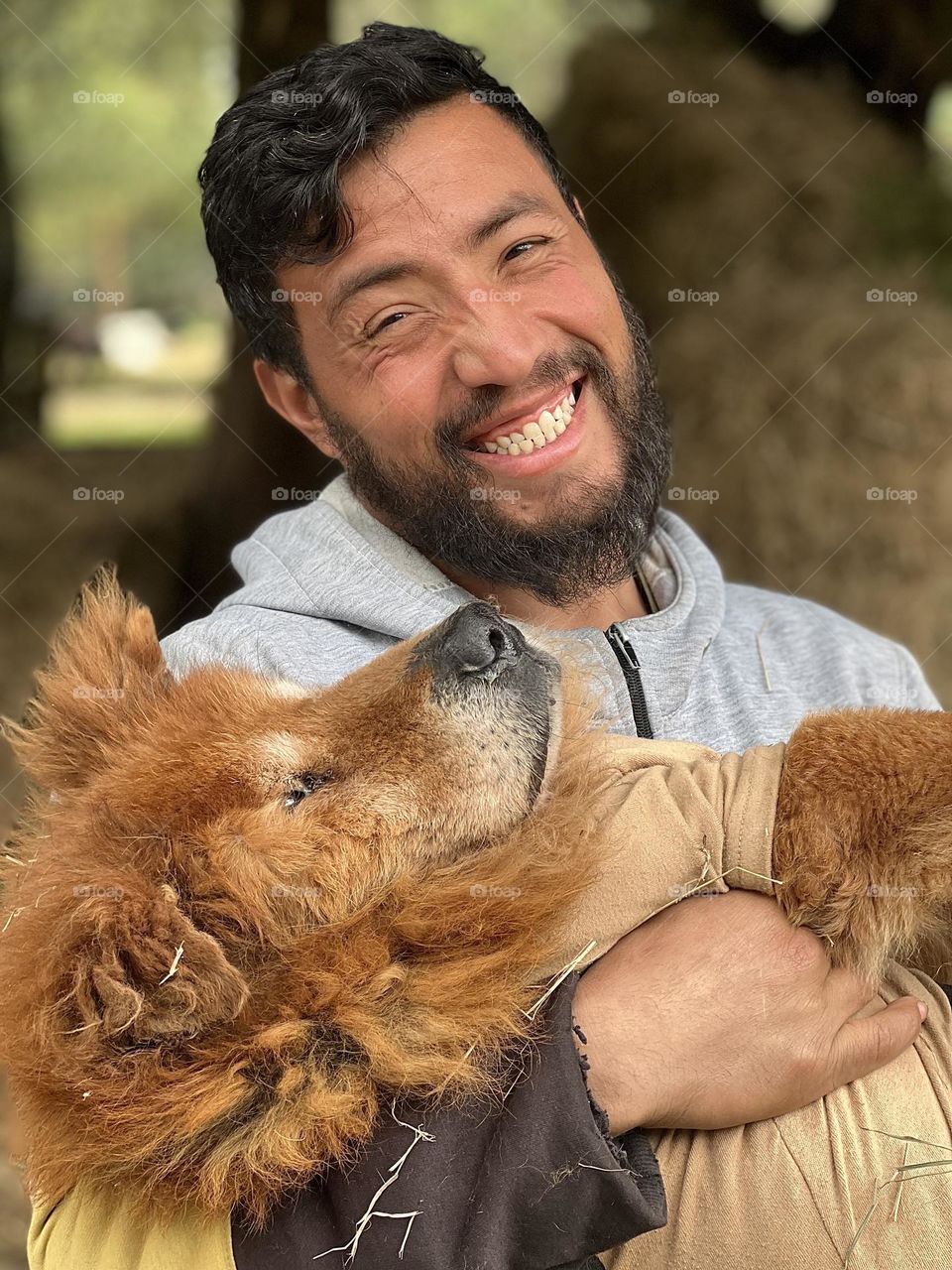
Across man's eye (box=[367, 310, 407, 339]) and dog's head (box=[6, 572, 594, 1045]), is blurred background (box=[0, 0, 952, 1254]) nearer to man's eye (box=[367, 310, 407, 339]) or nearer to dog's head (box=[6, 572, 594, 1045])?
man's eye (box=[367, 310, 407, 339])

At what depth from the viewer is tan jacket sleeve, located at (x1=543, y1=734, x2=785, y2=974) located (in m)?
1.68

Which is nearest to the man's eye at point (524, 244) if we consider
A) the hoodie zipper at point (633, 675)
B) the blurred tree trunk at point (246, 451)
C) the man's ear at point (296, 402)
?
the man's ear at point (296, 402)

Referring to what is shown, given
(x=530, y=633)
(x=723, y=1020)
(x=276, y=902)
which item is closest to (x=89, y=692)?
(x=276, y=902)

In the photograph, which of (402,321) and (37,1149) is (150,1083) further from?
(402,321)

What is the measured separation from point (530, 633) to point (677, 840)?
0.69 meters

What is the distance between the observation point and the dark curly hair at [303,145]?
2.46 meters

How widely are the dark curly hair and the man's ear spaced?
5 cm

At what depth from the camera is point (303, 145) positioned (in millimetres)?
2463

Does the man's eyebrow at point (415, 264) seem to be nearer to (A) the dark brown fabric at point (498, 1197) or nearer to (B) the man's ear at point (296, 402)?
(B) the man's ear at point (296, 402)

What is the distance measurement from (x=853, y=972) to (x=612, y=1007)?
349 millimetres

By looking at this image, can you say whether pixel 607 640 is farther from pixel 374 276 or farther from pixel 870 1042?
pixel 870 1042

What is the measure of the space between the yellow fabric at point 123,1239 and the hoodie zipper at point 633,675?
1176 millimetres

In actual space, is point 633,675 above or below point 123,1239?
below

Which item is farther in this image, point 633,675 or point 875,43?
point 875,43
